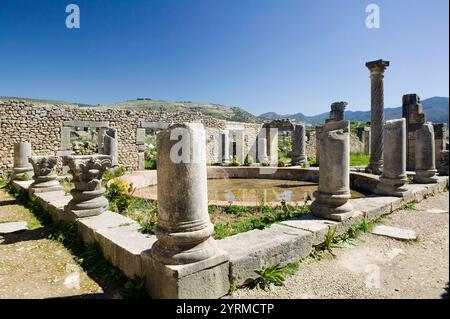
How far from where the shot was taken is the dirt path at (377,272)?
2867mm

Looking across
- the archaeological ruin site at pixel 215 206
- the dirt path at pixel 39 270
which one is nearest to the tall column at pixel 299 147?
the archaeological ruin site at pixel 215 206

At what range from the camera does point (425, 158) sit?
7.54 meters

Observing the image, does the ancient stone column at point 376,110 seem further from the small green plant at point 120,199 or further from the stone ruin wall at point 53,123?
the stone ruin wall at point 53,123

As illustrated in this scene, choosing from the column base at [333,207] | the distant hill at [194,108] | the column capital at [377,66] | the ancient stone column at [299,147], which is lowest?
the column base at [333,207]

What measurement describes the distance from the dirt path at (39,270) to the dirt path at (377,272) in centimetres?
168

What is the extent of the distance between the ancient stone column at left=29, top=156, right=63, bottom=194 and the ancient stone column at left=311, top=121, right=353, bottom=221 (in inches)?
232

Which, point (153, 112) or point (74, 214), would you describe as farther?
point (153, 112)

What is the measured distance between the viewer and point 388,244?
4.11 metres

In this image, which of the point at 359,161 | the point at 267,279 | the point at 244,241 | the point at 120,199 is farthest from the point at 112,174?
the point at 359,161

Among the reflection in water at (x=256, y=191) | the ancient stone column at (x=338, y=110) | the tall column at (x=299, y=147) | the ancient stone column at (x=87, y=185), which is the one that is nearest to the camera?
the ancient stone column at (x=87, y=185)
